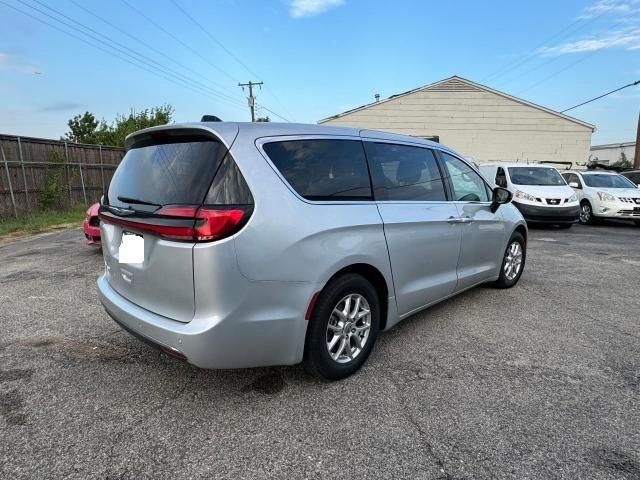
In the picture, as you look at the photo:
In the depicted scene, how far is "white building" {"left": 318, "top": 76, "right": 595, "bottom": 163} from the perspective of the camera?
20.9 meters

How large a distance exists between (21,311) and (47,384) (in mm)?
1868

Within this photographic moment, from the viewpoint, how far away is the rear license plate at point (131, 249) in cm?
255

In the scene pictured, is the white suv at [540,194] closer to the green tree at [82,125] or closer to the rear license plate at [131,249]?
the rear license plate at [131,249]

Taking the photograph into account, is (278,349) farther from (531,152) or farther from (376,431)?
(531,152)

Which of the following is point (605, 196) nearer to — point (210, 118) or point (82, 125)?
point (210, 118)

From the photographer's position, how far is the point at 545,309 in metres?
4.48

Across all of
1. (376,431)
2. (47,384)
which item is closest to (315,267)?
(376,431)

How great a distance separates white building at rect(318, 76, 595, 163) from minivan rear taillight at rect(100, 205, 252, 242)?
63.9ft

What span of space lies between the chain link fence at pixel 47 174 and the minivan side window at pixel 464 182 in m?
12.0

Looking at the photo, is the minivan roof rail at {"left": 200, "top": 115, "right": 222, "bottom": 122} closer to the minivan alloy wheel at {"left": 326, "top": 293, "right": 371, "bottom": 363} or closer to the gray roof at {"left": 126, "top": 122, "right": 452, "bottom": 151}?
the gray roof at {"left": 126, "top": 122, "right": 452, "bottom": 151}

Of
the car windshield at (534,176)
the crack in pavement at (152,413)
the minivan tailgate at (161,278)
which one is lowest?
the crack in pavement at (152,413)

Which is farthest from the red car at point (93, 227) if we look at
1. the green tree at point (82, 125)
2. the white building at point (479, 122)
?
the green tree at point (82, 125)

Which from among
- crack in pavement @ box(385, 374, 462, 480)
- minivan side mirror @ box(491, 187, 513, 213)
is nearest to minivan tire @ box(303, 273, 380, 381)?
crack in pavement @ box(385, 374, 462, 480)

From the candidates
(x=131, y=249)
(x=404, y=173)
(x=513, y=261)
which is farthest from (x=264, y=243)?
(x=513, y=261)
